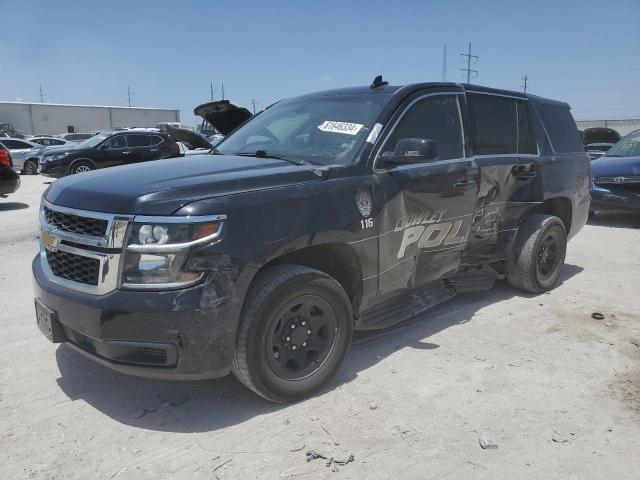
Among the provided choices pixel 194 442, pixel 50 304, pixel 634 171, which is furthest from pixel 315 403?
pixel 634 171

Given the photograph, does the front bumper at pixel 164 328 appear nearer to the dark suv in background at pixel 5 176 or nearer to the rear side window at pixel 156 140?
the dark suv in background at pixel 5 176

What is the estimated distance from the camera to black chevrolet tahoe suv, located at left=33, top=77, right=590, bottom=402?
2711 millimetres

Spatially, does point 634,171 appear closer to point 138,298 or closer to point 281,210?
point 281,210

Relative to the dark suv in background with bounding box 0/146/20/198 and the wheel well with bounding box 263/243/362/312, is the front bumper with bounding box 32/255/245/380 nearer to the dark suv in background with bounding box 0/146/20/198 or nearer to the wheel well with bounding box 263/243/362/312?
the wheel well with bounding box 263/243/362/312

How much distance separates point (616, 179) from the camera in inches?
362

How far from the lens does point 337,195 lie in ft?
10.8

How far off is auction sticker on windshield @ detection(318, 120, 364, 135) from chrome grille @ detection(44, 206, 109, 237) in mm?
1760

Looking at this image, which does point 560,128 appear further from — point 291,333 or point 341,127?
point 291,333

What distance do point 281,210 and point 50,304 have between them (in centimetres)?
144

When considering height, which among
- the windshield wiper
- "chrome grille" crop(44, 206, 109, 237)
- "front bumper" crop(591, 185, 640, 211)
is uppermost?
the windshield wiper

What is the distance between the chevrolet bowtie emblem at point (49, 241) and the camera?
3.09 m

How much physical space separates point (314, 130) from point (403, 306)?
1.52 meters

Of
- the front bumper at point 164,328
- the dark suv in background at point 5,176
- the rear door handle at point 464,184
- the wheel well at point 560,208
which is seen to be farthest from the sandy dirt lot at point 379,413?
the dark suv in background at point 5,176

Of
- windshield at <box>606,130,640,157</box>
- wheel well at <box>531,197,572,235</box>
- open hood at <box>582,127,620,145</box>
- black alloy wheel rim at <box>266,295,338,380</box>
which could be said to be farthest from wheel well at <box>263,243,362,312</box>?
open hood at <box>582,127,620,145</box>
